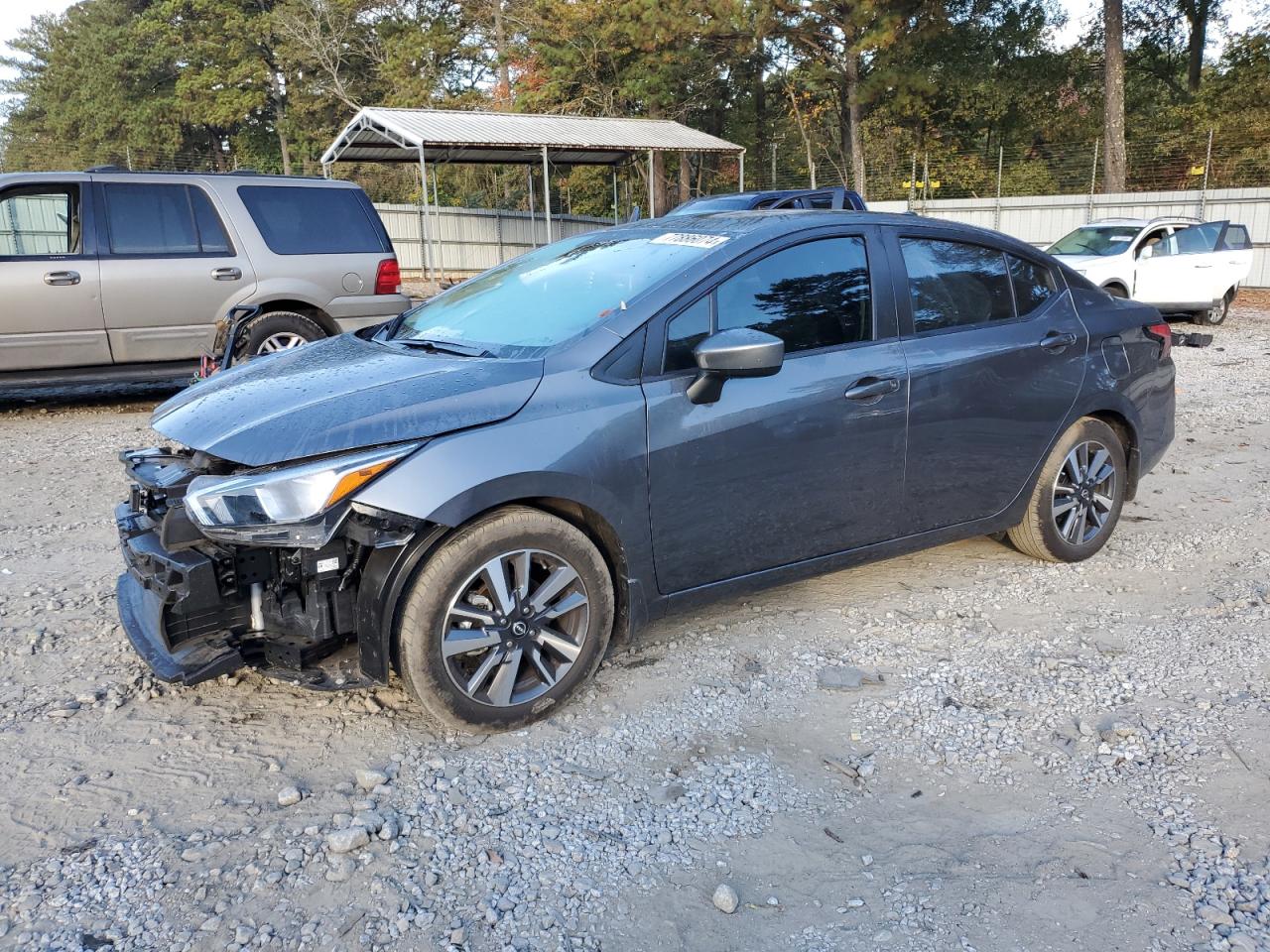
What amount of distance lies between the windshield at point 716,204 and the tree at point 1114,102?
21.9m

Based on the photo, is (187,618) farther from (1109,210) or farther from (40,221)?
(1109,210)

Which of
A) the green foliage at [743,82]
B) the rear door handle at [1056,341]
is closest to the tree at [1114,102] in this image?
the green foliage at [743,82]

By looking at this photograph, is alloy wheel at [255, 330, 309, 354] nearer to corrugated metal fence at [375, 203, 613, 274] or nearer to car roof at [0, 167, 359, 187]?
car roof at [0, 167, 359, 187]

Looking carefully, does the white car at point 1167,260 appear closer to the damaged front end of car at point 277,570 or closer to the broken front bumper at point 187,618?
the damaged front end of car at point 277,570

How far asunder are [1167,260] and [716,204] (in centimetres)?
1290

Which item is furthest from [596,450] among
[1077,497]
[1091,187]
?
[1091,187]

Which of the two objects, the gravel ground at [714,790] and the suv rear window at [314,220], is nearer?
the gravel ground at [714,790]

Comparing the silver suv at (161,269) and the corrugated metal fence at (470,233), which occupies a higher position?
the corrugated metal fence at (470,233)

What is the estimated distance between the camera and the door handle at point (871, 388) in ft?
12.7

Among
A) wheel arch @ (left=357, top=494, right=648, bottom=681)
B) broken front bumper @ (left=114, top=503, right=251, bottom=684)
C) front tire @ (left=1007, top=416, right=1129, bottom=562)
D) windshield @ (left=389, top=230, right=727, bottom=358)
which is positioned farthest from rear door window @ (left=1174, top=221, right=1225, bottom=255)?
broken front bumper @ (left=114, top=503, right=251, bottom=684)

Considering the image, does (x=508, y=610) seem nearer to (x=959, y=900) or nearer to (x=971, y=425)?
(x=959, y=900)

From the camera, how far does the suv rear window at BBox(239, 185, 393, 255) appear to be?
28.5ft

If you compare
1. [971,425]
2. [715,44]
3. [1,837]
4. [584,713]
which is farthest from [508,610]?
[715,44]

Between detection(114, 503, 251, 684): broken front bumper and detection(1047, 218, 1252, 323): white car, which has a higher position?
detection(1047, 218, 1252, 323): white car
